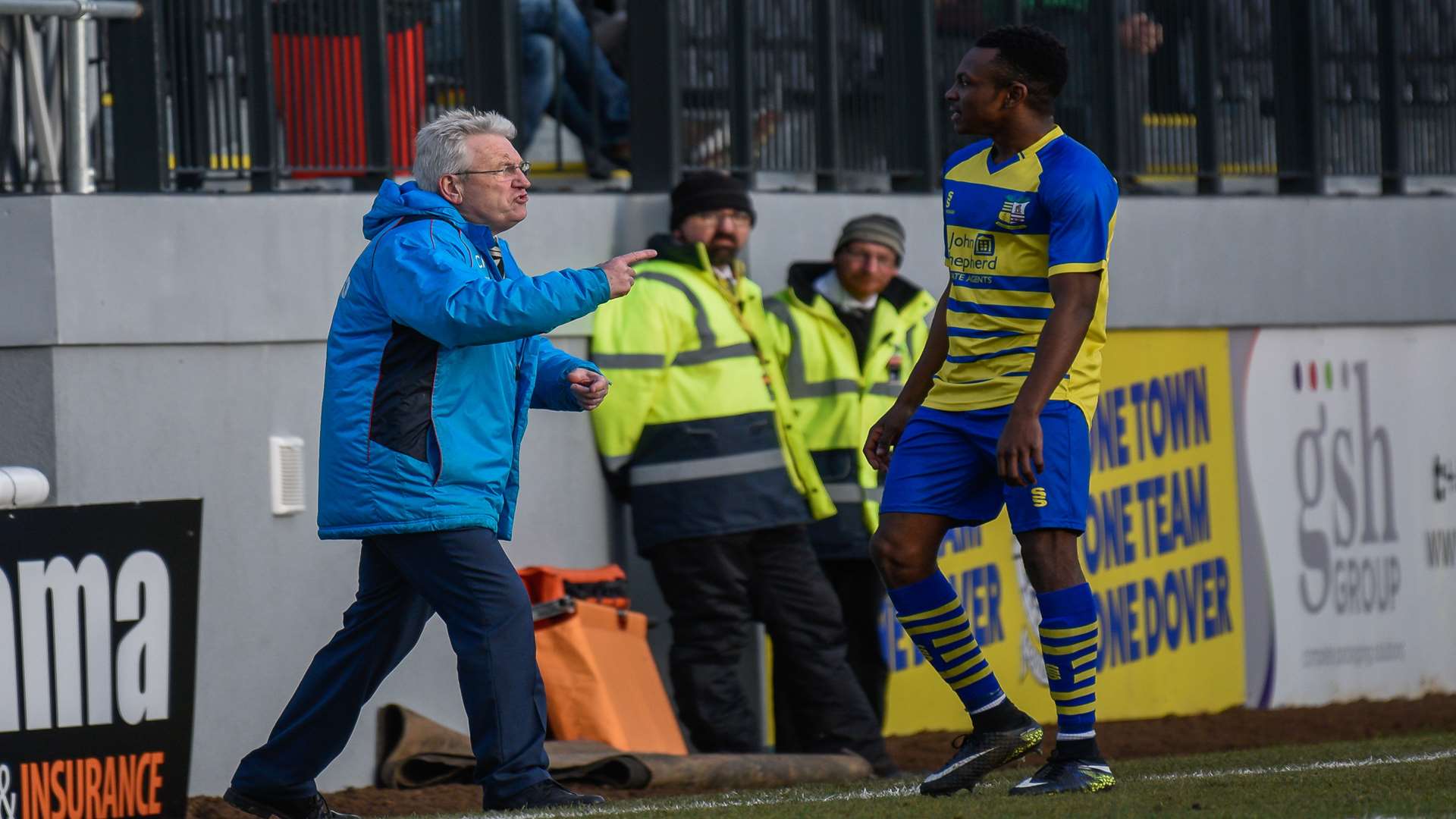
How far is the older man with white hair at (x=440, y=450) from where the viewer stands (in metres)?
6.05

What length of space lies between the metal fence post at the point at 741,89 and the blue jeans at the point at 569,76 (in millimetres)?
461

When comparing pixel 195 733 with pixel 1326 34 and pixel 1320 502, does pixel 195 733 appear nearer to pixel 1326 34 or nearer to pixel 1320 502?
pixel 1320 502

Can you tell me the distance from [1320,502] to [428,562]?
262 inches

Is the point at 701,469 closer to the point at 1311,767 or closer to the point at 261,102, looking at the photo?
the point at 261,102

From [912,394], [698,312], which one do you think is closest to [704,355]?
[698,312]

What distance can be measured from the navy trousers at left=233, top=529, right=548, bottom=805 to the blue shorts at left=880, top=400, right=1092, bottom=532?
106 cm

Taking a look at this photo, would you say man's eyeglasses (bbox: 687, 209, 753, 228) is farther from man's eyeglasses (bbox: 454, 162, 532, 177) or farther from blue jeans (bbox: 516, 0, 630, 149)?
man's eyeglasses (bbox: 454, 162, 532, 177)

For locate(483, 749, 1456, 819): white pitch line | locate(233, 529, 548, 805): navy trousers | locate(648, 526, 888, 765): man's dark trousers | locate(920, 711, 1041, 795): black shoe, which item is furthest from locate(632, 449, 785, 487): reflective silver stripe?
locate(920, 711, 1041, 795): black shoe

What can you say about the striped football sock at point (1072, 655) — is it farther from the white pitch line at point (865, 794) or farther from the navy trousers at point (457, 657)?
the navy trousers at point (457, 657)

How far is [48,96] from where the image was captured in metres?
8.44

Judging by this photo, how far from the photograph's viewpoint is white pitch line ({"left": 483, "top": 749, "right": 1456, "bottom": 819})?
240 inches

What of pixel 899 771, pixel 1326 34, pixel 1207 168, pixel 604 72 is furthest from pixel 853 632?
pixel 1326 34

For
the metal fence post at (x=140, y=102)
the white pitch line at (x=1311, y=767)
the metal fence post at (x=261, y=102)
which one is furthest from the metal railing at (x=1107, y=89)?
the white pitch line at (x=1311, y=767)

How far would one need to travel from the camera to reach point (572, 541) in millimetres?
9273
